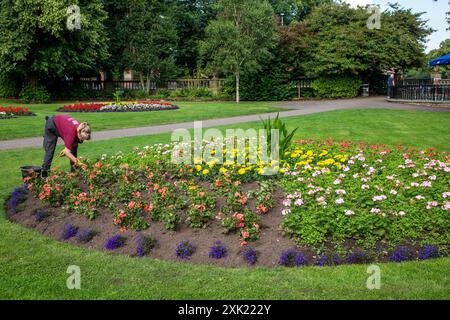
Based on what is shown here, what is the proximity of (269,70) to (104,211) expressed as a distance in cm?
2457

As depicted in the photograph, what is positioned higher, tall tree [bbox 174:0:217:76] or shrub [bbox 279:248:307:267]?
tall tree [bbox 174:0:217:76]

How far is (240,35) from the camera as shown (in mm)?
24859

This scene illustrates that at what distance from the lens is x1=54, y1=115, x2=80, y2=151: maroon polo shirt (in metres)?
6.66

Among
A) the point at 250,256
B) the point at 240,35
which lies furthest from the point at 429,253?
the point at 240,35

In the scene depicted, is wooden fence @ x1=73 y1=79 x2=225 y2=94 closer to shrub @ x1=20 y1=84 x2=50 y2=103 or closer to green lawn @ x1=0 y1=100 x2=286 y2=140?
shrub @ x1=20 y1=84 x2=50 y2=103

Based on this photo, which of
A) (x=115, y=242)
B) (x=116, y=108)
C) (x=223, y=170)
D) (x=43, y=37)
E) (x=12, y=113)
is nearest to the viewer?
(x=115, y=242)

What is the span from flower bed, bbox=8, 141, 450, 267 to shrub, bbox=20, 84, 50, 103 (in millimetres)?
21399

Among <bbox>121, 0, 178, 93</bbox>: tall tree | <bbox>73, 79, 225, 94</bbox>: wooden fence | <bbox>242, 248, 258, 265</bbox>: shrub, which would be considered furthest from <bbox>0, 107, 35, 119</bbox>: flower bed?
<bbox>242, 248, 258, 265</bbox>: shrub

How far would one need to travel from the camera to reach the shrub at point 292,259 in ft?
14.2

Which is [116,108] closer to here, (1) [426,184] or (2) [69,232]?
(2) [69,232]

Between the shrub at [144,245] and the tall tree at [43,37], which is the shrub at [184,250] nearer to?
the shrub at [144,245]

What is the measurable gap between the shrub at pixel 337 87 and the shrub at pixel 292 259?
26165mm

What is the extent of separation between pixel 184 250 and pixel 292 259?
1.12 m

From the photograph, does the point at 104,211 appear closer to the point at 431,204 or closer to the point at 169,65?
the point at 431,204
